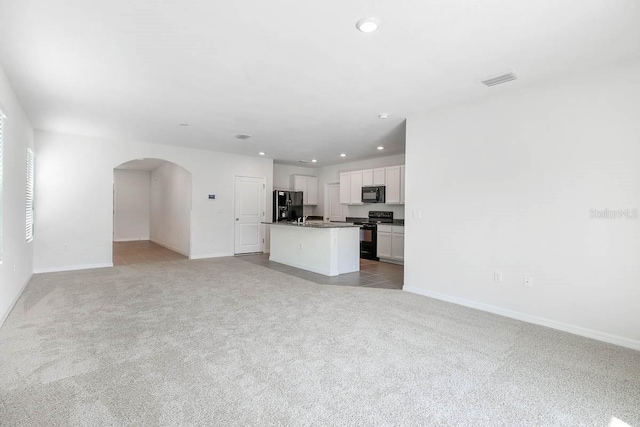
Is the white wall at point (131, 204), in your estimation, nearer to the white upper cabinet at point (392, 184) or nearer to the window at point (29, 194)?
the window at point (29, 194)

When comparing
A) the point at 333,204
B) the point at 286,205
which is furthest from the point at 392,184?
the point at 286,205

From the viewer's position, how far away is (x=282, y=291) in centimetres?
466

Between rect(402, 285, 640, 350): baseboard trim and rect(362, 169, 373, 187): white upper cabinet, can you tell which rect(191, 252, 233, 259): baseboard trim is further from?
rect(402, 285, 640, 350): baseboard trim

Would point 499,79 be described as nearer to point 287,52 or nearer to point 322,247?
point 287,52

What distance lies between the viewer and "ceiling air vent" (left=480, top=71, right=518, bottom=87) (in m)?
3.21

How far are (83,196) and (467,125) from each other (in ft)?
21.4

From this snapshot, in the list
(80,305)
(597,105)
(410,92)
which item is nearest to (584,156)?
(597,105)

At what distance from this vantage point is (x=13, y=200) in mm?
3828

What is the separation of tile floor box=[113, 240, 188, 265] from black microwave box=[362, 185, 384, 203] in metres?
4.52

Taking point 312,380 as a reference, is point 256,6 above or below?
above

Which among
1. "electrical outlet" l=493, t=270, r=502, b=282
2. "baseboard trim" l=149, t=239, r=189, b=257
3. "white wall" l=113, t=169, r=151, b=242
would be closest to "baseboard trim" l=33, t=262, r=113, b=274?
"baseboard trim" l=149, t=239, r=189, b=257

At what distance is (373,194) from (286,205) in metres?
2.50

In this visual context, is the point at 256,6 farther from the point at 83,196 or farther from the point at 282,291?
the point at 83,196

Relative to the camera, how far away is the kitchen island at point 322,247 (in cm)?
582
